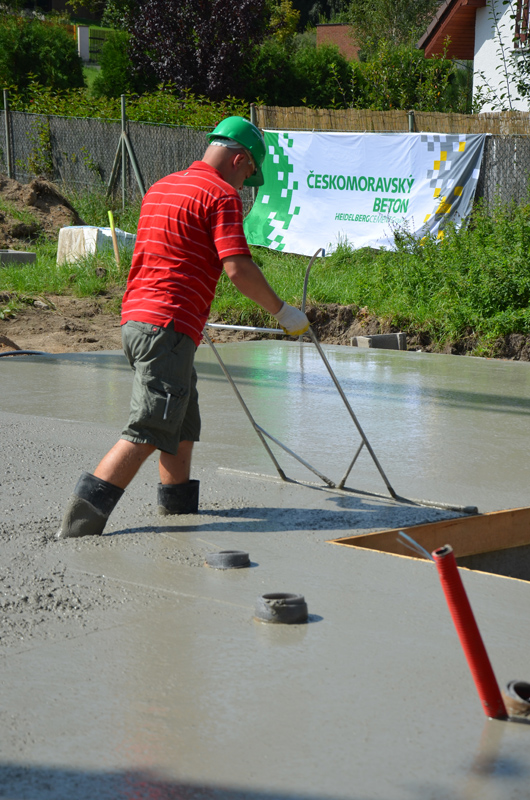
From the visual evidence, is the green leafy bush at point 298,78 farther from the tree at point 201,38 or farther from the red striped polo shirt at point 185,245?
the red striped polo shirt at point 185,245

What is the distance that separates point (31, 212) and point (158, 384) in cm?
1361

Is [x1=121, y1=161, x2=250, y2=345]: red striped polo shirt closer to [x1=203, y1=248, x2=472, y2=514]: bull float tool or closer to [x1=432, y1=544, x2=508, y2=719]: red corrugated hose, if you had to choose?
[x1=203, y1=248, x2=472, y2=514]: bull float tool

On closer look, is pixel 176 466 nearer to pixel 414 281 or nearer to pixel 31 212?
pixel 414 281

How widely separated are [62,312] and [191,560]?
348 inches

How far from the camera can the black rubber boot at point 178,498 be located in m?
4.00

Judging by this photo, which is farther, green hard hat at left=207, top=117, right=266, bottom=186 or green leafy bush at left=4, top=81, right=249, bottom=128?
green leafy bush at left=4, top=81, right=249, bottom=128

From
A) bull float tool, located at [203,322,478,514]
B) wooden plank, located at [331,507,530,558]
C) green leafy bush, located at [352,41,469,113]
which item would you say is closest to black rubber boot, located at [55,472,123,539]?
bull float tool, located at [203,322,478,514]

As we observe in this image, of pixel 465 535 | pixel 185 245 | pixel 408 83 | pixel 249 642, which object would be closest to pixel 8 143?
pixel 408 83

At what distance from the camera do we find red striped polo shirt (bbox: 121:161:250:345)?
140 inches

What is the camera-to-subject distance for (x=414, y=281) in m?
10.7

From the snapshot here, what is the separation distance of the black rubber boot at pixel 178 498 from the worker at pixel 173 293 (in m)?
0.36

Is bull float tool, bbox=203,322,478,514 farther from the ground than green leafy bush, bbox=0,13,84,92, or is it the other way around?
green leafy bush, bbox=0,13,84,92

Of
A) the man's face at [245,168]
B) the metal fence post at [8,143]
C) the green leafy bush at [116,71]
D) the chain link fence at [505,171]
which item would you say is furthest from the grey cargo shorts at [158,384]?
the green leafy bush at [116,71]

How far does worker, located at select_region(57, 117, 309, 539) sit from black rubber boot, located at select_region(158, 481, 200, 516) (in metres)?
0.36
